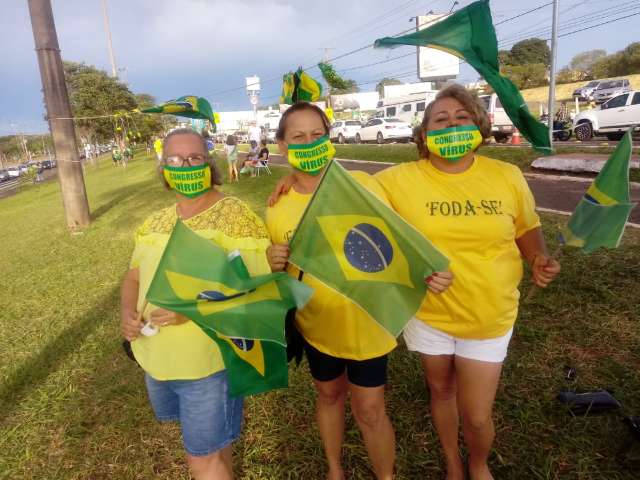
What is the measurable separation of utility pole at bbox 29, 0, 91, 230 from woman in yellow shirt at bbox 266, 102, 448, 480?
29.4 ft

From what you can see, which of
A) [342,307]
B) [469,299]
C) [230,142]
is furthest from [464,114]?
[230,142]

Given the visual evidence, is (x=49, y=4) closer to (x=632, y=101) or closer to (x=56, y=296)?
(x=56, y=296)

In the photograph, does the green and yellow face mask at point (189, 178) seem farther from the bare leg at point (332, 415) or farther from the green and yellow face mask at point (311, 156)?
the bare leg at point (332, 415)

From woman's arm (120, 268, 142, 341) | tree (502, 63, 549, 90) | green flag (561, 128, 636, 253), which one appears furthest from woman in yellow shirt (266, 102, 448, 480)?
tree (502, 63, 549, 90)

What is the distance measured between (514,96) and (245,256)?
149 centimetres

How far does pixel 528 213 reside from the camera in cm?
196

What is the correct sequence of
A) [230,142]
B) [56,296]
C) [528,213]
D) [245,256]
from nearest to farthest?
[245,256], [528,213], [56,296], [230,142]

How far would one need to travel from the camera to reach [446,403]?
7.29 feet

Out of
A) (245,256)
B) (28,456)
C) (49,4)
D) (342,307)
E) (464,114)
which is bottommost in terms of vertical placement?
(28,456)

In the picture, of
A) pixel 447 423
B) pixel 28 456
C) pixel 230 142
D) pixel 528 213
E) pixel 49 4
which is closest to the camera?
pixel 528 213

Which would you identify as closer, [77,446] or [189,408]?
[189,408]

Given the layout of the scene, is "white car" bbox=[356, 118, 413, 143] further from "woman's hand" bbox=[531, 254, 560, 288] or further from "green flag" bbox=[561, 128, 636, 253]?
"woman's hand" bbox=[531, 254, 560, 288]

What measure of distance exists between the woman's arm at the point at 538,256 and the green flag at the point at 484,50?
0.47 metres

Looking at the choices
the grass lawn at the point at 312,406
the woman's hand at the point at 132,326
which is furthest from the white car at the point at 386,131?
the woman's hand at the point at 132,326
